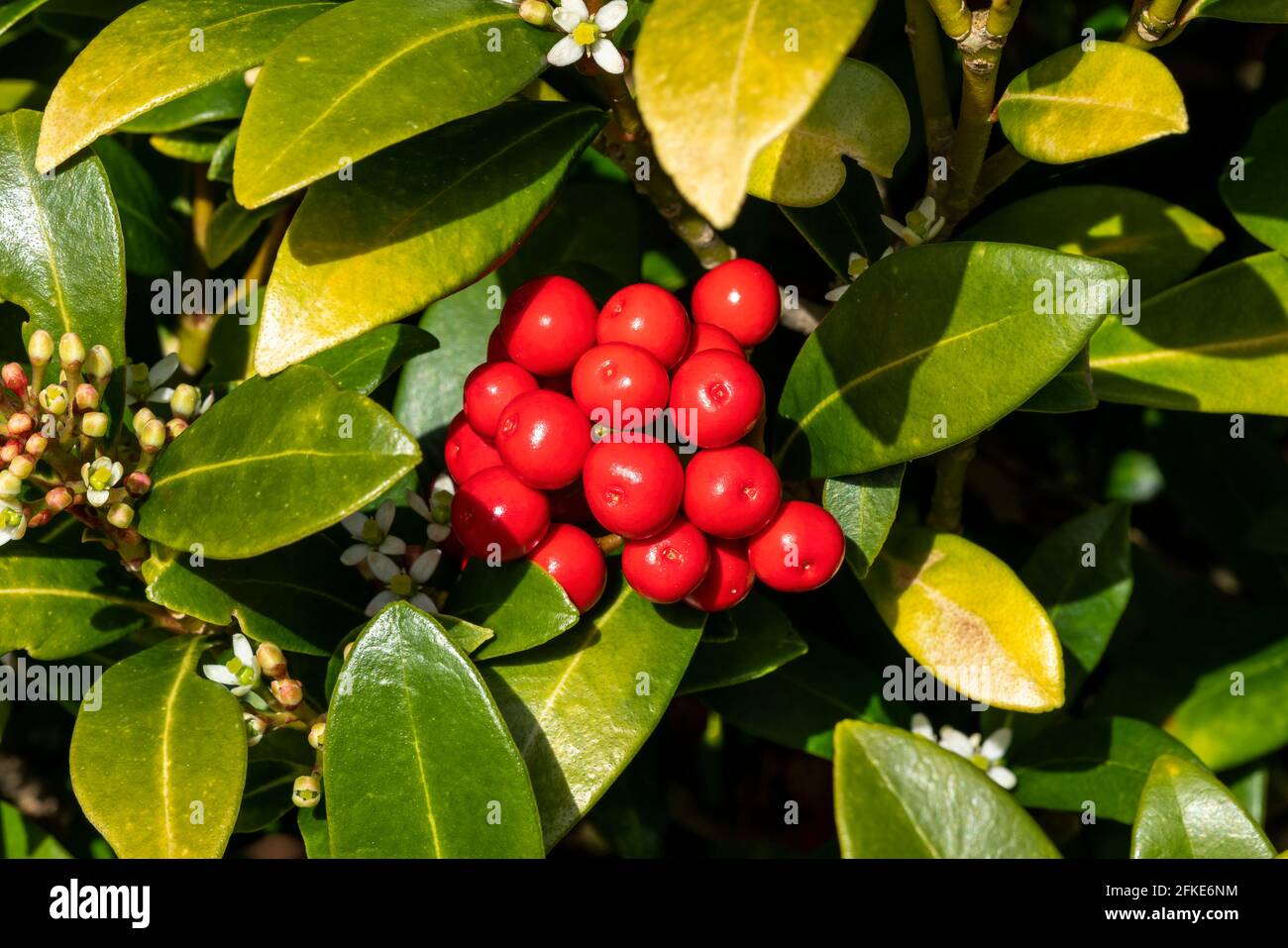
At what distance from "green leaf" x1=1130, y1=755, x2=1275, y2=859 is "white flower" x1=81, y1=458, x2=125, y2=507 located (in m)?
1.38

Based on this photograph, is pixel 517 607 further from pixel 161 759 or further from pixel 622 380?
pixel 161 759

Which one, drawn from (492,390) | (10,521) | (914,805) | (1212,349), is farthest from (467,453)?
(1212,349)

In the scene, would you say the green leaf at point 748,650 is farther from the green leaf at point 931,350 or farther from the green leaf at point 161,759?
the green leaf at point 161,759

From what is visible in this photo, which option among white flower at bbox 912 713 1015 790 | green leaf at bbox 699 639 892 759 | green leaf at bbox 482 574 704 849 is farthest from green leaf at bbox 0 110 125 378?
white flower at bbox 912 713 1015 790

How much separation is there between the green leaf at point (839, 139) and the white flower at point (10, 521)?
1020 millimetres

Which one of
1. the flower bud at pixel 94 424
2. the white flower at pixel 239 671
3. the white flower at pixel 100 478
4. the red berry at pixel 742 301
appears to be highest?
the red berry at pixel 742 301

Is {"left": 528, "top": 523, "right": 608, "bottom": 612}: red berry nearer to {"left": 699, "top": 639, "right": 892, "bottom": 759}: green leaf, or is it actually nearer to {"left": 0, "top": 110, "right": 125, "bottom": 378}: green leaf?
{"left": 699, "top": 639, "right": 892, "bottom": 759}: green leaf

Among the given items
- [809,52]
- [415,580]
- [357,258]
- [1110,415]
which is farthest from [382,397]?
[1110,415]

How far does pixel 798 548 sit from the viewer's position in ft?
5.20

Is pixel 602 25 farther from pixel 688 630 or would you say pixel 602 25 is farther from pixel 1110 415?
pixel 1110 415

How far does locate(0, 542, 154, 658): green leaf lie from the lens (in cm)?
169

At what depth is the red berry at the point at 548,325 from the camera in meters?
1.61

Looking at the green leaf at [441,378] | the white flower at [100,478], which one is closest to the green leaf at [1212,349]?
the green leaf at [441,378]

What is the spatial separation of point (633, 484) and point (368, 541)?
1.73 ft
